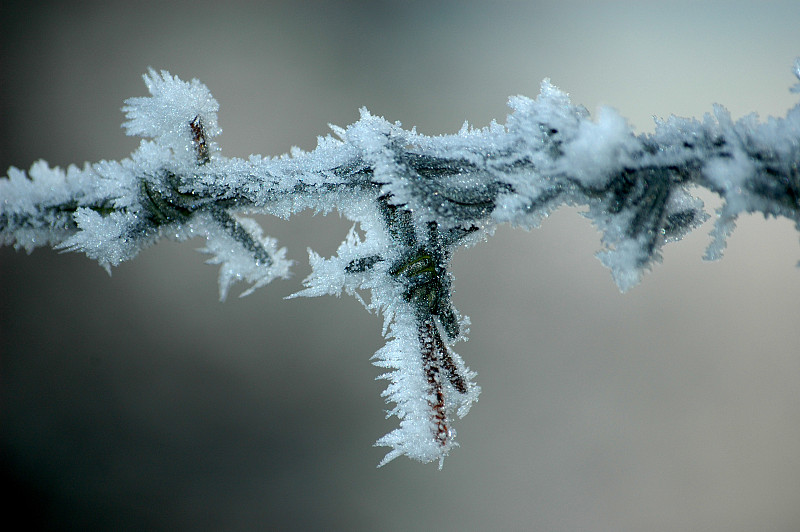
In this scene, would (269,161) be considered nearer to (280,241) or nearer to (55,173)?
(55,173)

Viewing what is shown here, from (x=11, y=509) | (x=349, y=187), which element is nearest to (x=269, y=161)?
(x=349, y=187)

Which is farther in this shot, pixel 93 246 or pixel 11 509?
pixel 11 509

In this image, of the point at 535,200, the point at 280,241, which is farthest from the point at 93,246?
the point at 280,241

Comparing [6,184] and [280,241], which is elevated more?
[280,241]

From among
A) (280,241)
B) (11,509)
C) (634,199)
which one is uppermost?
(280,241)

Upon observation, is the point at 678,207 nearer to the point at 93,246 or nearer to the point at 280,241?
the point at 93,246

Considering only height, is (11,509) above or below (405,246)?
above
